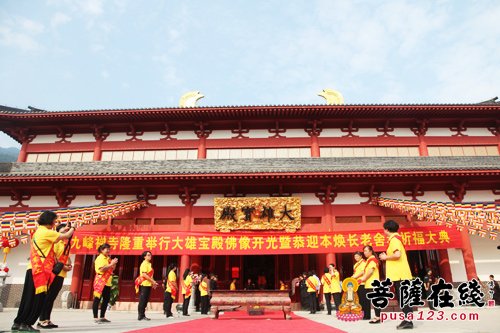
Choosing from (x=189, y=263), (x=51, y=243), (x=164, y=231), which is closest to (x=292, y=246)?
(x=189, y=263)

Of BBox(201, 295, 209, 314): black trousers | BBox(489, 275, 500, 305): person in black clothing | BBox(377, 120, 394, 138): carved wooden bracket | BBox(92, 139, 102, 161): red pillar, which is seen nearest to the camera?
BBox(201, 295, 209, 314): black trousers

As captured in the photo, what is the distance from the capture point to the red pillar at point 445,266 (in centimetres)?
1160

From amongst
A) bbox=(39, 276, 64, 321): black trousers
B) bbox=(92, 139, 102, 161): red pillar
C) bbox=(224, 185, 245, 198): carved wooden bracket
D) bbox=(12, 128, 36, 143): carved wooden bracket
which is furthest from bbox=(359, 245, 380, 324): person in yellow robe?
bbox=(12, 128, 36, 143): carved wooden bracket

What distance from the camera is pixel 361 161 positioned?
13.6 metres

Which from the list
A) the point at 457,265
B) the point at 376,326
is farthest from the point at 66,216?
the point at 457,265

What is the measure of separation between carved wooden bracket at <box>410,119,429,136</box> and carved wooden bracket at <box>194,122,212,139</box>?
374 inches

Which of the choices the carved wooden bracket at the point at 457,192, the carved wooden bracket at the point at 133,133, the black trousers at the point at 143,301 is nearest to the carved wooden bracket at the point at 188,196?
the carved wooden bracket at the point at 133,133

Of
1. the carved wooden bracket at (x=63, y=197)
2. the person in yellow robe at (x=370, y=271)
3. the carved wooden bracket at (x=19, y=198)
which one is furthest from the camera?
the carved wooden bracket at (x=19, y=198)

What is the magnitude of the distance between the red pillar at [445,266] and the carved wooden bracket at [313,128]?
6866 millimetres

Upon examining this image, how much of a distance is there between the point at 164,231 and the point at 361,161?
8512 mm

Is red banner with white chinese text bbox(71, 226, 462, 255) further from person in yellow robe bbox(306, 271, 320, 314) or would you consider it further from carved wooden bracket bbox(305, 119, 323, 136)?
carved wooden bracket bbox(305, 119, 323, 136)

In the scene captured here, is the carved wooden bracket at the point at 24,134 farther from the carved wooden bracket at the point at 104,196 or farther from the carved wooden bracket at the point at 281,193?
the carved wooden bracket at the point at 281,193

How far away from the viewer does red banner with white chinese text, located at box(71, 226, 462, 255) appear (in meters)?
11.3

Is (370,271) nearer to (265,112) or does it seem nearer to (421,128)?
(265,112)
